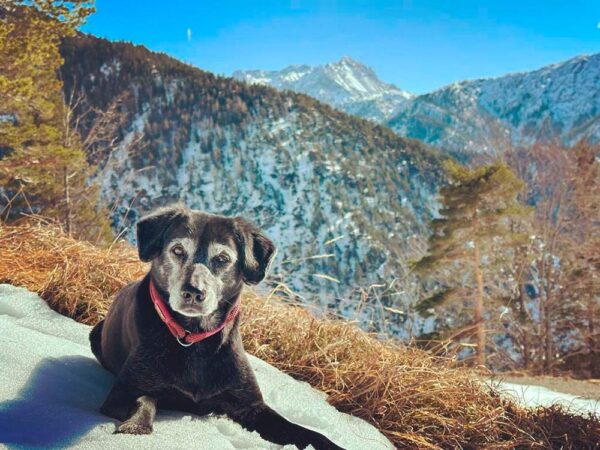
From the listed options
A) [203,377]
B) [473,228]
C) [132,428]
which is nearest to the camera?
→ [132,428]

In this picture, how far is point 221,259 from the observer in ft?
6.43

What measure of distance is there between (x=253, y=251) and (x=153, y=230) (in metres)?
0.48

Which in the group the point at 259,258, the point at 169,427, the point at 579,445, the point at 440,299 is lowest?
the point at 440,299

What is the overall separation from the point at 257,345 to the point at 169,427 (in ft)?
4.35

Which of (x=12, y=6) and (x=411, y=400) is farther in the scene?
(x=12, y=6)

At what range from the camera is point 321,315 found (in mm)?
3783

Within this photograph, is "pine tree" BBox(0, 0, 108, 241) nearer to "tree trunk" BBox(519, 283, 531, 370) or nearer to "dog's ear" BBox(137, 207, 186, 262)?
"dog's ear" BBox(137, 207, 186, 262)

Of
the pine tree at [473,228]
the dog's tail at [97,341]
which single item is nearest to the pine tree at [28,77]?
the dog's tail at [97,341]

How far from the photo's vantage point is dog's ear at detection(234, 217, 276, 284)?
2.05m

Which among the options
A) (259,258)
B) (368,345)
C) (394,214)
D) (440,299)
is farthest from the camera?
(394,214)

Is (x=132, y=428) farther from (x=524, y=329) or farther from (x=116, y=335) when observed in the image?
(x=524, y=329)

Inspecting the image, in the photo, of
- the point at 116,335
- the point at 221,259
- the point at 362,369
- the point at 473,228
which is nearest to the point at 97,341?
the point at 116,335

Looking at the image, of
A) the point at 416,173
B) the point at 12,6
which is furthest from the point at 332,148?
the point at 12,6

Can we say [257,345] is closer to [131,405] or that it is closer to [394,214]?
[131,405]
